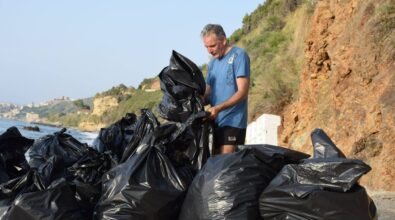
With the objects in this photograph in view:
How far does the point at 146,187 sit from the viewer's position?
3.10 metres

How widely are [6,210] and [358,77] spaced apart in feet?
18.0

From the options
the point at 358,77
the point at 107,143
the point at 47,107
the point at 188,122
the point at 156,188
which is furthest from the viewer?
the point at 47,107

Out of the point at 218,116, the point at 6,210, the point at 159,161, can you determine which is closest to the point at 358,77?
the point at 218,116

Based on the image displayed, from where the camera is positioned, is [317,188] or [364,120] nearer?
[317,188]

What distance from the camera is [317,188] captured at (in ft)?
8.98

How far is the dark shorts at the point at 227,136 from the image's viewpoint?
372 centimetres

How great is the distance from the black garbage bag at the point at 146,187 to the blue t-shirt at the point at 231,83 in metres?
0.55

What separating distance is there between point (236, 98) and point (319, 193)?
3.74ft

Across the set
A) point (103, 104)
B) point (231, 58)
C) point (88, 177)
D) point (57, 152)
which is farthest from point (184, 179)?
point (103, 104)

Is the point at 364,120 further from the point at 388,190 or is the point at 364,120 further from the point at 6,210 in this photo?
the point at 6,210

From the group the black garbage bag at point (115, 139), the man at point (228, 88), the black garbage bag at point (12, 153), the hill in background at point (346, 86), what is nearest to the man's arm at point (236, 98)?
the man at point (228, 88)

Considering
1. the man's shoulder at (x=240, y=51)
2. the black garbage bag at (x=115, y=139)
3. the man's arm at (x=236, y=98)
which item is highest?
the man's shoulder at (x=240, y=51)

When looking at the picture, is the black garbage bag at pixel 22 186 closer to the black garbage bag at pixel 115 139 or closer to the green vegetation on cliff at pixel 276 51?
the black garbage bag at pixel 115 139

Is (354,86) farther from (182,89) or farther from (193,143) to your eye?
(193,143)
